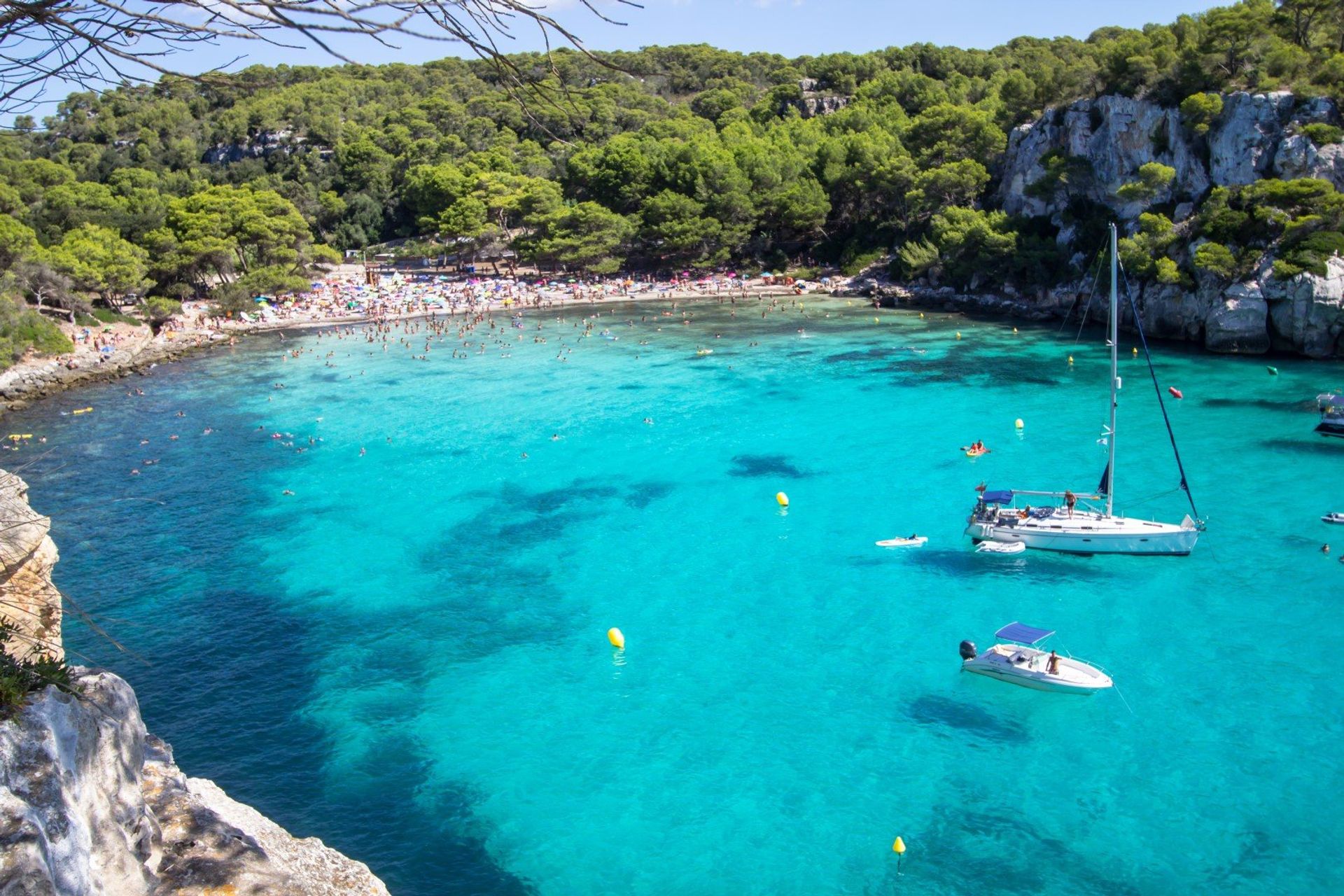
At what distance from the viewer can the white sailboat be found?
2395cm

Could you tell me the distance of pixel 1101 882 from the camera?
1349 centimetres

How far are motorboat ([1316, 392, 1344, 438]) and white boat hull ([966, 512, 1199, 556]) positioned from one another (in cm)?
1147

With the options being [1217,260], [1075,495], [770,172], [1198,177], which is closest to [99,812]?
[1075,495]

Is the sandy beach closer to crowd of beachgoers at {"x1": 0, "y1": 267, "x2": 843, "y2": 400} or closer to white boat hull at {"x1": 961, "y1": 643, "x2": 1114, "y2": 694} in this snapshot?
crowd of beachgoers at {"x1": 0, "y1": 267, "x2": 843, "y2": 400}

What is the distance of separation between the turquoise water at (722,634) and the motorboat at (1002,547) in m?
0.30

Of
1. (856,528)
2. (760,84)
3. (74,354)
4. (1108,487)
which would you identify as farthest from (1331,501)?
(760,84)

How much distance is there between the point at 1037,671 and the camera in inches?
722

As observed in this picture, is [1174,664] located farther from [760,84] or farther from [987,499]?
[760,84]

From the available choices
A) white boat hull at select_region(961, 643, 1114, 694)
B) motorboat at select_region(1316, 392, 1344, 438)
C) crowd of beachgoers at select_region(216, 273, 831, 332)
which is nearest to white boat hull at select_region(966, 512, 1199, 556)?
white boat hull at select_region(961, 643, 1114, 694)

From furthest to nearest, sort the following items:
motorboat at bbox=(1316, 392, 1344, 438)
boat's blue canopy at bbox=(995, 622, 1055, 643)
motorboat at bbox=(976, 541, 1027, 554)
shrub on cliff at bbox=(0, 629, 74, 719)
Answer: motorboat at bbox=(1316, 392, 1344, 438) → motorboat at bbox=(976, 541, 1027, 554) → boat's blue canopy at bbox=(995, 622, 1055, 643) → shrub on cliff at bbox=(0, 629, 74, 719)

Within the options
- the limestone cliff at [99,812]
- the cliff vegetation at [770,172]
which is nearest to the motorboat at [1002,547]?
the limestone cliff at [99,812]

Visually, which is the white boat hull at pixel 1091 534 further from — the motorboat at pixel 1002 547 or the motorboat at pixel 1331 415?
the motorboat at pixel 1331 415

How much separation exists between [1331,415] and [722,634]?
80.4 feet

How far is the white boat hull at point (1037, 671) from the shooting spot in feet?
59.7
